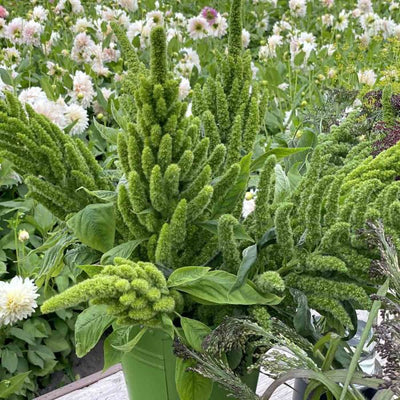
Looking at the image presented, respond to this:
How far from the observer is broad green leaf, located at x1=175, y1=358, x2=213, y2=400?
66cm

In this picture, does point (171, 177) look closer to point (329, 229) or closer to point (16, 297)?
point (329, 229)

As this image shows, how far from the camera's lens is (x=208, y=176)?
0.64m

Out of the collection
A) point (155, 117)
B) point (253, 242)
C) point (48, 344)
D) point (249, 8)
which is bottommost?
point (48, 344)

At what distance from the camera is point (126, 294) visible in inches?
21.4

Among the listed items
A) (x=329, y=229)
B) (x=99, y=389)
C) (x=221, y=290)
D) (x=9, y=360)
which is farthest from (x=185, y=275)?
(x=9, y=360)

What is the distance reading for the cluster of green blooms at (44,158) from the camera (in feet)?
2.19

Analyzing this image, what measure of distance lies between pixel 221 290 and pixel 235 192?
0.11 metres

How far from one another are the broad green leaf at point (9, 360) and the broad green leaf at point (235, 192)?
3.23ft

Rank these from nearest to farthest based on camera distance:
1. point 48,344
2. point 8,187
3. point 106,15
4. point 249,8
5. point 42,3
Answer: point 48,344 < point 8,187 < point 106,15 < point 42,3 < point 249,8

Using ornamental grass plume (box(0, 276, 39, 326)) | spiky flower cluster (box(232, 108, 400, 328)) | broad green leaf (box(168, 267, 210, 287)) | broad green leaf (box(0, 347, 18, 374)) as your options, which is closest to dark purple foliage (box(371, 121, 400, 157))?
spiky flower cluster (box(232, 108, 400, 328))

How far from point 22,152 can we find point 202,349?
10.8 inches

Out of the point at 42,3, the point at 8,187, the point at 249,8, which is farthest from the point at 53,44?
the point at 249,8

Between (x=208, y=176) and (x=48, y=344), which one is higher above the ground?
(x=208, y=176)

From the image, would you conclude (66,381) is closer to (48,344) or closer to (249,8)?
(48,344)
